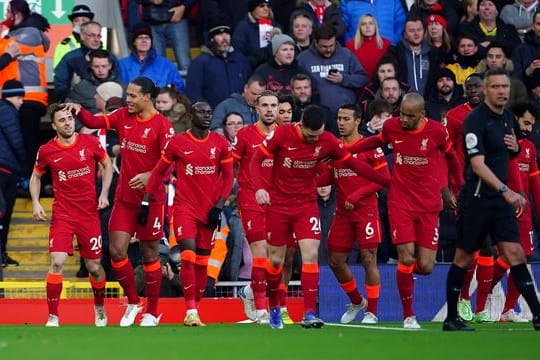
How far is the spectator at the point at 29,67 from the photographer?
22.6m

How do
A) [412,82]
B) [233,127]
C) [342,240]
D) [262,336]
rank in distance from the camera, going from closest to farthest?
1. [262,336]
2. [342,240]
3. [233,127]
4. [412,82]

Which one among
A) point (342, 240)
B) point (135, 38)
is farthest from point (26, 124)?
point (342, 240)

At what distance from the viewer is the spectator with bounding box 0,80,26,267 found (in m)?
21.9

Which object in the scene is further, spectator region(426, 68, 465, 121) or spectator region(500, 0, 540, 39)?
spectator region(500, 0, 540, 39)

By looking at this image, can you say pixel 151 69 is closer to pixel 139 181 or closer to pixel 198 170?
pixel 198 170

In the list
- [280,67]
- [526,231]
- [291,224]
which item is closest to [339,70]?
[280,67]

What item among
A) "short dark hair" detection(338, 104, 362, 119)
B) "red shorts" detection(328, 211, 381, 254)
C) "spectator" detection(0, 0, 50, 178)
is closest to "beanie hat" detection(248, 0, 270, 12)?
"spectator" detection(0, 0, 50, 178)

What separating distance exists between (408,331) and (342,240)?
2931 millimetres

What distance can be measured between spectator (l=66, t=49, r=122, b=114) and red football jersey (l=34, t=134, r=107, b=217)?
3.80 meters

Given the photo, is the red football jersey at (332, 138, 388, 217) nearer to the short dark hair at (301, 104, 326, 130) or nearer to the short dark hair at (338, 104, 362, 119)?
the short dark hair at (338, 104, 362, 119)

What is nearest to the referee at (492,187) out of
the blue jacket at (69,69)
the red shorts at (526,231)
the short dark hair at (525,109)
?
the red shorts at (526,231)

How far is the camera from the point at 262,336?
1495cm

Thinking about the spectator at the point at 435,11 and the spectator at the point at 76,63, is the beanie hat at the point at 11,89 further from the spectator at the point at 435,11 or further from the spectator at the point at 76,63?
the spectator at the point at 435,11

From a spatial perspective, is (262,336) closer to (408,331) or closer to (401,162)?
(408,331)
